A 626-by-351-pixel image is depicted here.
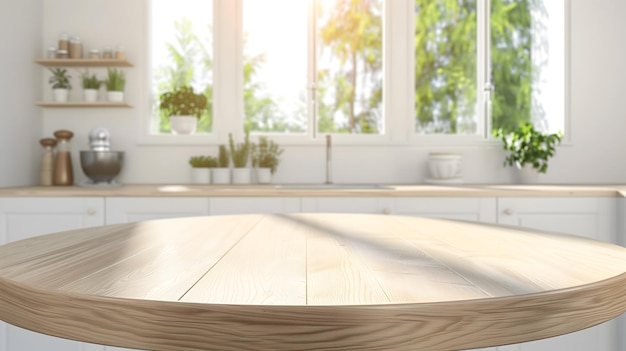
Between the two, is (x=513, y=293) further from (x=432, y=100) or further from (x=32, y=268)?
(x=432, y=100)

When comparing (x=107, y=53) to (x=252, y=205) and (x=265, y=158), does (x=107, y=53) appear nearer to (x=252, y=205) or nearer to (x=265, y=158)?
(x=265, y=158)

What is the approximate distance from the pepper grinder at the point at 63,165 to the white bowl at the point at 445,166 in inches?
80.4

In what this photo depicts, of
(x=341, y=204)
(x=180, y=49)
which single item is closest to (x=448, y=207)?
(x=341, y=204)

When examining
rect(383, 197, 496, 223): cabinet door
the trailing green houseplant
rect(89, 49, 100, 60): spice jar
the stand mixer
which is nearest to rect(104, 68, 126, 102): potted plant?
rect(89, 49, 100, 60): spice jar

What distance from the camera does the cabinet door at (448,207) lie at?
115 inches

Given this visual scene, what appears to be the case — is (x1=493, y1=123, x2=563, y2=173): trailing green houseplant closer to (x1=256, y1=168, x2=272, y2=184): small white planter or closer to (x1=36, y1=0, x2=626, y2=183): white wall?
(x1=36, y1=0, x2=626, y2=183): white wall

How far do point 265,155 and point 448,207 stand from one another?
1.17 metres

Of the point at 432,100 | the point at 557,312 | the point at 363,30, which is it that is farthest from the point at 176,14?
the point at 557,312

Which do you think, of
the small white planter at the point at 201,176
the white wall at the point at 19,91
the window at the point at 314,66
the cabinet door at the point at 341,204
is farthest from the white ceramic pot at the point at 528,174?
the white wall at the point at 19,91

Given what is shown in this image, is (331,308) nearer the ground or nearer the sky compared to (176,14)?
nearer the ground

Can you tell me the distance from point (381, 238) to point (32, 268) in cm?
69

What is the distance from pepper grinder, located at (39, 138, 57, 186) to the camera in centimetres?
337

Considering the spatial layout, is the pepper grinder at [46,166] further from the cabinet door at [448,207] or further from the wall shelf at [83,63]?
the cabinet door at [448,207]

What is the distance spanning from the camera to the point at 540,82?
12.9 feet
